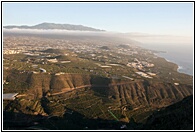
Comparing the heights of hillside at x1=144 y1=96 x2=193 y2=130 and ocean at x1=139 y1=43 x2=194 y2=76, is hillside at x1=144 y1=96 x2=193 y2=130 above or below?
above

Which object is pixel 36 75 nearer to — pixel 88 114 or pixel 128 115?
pixel 88 114

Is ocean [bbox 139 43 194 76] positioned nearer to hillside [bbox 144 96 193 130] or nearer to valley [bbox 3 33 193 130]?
valley [bbox 3 33 193 130]

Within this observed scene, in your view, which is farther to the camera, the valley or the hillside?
the valley

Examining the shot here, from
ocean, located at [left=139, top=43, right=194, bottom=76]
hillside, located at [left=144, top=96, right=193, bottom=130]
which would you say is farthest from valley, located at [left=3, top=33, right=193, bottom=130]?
ocean, located at [left=139, top=43, right=194, bottom=76]

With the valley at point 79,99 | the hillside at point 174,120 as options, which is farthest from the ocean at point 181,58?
the hillside at point 174,120

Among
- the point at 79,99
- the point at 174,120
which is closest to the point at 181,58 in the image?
Answer: the point at 79,99

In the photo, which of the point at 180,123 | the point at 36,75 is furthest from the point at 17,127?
the point at 36,75

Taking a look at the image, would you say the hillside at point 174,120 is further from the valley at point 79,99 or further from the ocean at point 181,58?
the ocean at point 181,58

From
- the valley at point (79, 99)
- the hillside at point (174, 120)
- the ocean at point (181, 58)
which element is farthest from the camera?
the ocean at point (181, 58)

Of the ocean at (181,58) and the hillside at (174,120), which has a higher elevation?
the hillside at (174,120)

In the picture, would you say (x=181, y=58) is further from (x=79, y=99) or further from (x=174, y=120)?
(x=174, y=120)

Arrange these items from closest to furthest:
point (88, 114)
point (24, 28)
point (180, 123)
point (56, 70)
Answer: point (180, 123) → point (88, 114) → point (56, 70) → point (24, 28)
